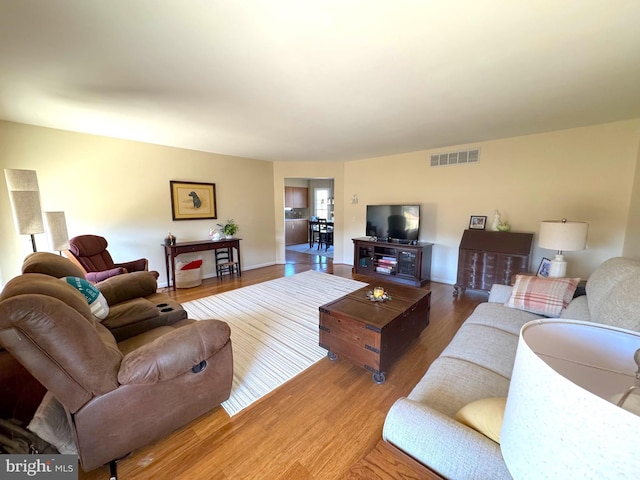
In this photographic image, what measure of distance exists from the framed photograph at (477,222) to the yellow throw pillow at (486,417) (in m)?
3.68

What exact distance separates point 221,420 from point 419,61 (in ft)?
8.97

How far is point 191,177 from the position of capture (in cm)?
461

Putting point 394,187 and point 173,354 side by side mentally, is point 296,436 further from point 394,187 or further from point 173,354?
point 394,187

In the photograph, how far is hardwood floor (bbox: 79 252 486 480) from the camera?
1.36 metres

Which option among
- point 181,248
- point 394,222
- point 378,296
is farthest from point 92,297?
point 394,222

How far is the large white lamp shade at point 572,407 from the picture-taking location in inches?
12.9

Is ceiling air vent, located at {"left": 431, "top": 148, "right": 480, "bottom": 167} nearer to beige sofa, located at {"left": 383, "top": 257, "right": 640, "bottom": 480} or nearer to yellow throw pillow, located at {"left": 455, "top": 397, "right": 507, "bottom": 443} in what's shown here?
beige sofa, located at {"left": 383, "top": 257, "right": 640, "bottom": 480}

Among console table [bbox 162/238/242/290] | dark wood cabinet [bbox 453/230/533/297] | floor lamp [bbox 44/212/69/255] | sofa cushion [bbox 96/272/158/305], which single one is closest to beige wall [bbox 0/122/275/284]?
console table [bbox 162/238/242/290]

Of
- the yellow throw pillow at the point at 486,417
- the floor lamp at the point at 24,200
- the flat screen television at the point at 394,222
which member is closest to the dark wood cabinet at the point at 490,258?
the flat screen television at the point at 394,222

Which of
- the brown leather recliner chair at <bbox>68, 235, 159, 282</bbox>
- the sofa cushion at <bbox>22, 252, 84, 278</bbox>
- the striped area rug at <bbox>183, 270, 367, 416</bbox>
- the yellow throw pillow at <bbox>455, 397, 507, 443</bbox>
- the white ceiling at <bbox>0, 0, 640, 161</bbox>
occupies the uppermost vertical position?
the white ceiling at <bbox>0, 0, 640, 161</bbox>

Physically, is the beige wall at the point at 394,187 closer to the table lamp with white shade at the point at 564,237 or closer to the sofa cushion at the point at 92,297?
the table lamp with white shade at the point at 564,237

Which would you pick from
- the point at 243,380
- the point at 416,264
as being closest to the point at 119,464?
the point at 243,380

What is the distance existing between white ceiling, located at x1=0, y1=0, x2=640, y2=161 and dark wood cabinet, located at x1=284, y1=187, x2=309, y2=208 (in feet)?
18.6

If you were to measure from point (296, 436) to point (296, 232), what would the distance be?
7720 millimetres
